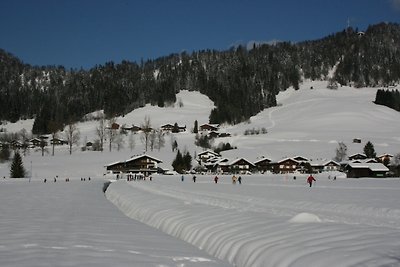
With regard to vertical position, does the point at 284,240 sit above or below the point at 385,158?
below

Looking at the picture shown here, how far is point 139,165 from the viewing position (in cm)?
11081

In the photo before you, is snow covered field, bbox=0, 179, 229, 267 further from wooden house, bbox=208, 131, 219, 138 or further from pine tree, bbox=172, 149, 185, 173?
wooden house, bbox=208, 131, 219, 138

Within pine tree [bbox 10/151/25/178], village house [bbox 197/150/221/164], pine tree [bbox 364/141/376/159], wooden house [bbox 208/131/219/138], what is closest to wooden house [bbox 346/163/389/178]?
pine tree [bbox 364/141/376/159]

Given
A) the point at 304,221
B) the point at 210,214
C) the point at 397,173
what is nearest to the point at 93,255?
the point at 304,221

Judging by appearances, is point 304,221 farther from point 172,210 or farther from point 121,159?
point 121,159

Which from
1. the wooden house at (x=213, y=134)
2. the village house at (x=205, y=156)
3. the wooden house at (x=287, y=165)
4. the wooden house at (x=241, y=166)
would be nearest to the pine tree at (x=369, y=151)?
the wooden house at (x=287, y=165)

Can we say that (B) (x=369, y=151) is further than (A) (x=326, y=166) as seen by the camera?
Yes

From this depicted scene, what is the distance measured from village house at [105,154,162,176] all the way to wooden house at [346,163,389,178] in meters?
47.0

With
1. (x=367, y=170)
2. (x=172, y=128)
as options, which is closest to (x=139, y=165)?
(x=367, y=170)

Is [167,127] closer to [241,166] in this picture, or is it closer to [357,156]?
→ [241,166]

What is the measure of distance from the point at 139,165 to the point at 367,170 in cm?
5335

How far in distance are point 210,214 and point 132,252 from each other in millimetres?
8340

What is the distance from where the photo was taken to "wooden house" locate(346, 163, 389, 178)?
91.1 metres

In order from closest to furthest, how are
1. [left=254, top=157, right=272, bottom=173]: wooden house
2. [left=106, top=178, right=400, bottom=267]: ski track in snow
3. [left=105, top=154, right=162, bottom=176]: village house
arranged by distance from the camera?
[left=106, top=178, right=400, bottom=267]: ski track in snow < [left=105, top=154, right=162, bottom=176]: village house < [left=254, top=157, right=272, bottom=173]: wooden house
